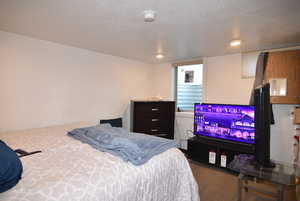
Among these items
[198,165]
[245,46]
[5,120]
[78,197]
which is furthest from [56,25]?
[198,165]

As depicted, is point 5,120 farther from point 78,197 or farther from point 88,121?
point 78,197

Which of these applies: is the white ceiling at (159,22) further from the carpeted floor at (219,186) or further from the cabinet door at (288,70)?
the carpeted floor at (219,186)

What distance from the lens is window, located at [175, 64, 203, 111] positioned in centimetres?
357

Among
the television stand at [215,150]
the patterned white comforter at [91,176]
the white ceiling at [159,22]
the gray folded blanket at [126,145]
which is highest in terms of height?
the white ceiling at [159,22]

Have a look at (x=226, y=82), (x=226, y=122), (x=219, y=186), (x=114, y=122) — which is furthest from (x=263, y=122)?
(x=114, y=122)

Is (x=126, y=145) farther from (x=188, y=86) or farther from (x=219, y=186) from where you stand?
(x=188, y=86)

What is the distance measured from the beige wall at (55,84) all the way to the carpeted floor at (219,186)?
6.70 ft

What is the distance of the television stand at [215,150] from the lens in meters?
2.51

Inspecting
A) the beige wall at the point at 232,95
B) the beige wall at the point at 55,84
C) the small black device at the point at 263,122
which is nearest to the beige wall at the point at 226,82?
the beige wall at the point at 232,95

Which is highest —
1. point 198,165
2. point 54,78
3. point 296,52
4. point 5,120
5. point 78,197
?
point 296,52

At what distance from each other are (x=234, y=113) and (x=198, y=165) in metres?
1.16

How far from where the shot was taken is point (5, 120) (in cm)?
211

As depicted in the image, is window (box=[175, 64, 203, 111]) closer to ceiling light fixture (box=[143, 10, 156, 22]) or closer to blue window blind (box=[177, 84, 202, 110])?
blue window blind (box=[177, 84, 202, 110])

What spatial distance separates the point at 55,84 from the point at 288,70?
11.4 feet
